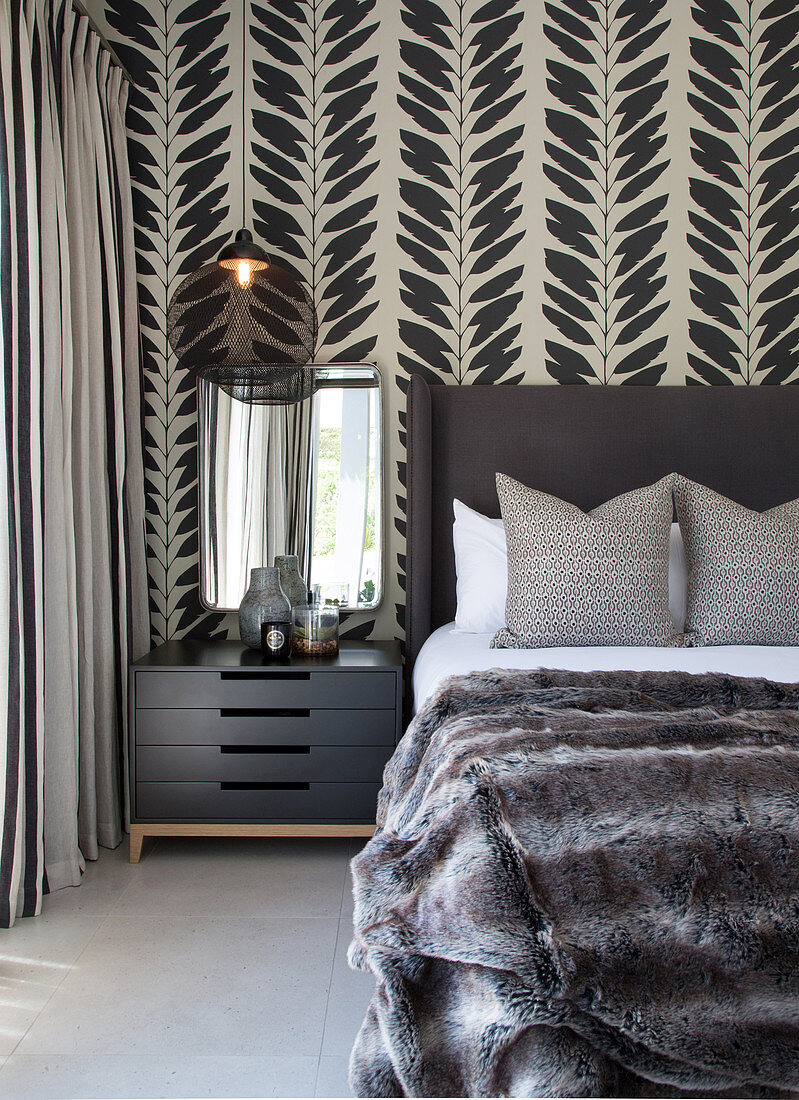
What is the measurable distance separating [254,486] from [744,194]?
2.01 meters

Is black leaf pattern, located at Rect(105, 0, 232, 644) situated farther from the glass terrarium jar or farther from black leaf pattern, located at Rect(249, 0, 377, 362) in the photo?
the glass terrarium jar

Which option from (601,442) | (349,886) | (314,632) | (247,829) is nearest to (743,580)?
(601,442)

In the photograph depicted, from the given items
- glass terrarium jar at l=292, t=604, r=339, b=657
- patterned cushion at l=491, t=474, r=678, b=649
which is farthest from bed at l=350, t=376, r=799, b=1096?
glass terrarium jar at l=292, t=604, r=339, b=657

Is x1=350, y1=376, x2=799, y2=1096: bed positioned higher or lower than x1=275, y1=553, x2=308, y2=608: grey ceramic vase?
lower

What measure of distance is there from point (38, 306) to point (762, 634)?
214 cm

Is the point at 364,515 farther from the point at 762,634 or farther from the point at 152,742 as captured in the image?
the point at 762,634

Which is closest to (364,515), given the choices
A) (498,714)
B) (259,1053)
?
(498,714)

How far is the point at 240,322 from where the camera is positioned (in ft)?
8.57

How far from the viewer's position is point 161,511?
2.84 meters

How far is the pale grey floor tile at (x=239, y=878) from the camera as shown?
6.82 ft

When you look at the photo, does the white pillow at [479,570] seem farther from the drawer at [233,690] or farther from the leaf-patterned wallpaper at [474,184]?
the drawer at [233,690]

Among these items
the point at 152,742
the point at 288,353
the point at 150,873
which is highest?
the point at 288,353

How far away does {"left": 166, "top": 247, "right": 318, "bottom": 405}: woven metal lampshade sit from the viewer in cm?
259

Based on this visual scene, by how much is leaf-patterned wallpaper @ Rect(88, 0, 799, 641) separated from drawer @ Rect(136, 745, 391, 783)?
60 centimetres
